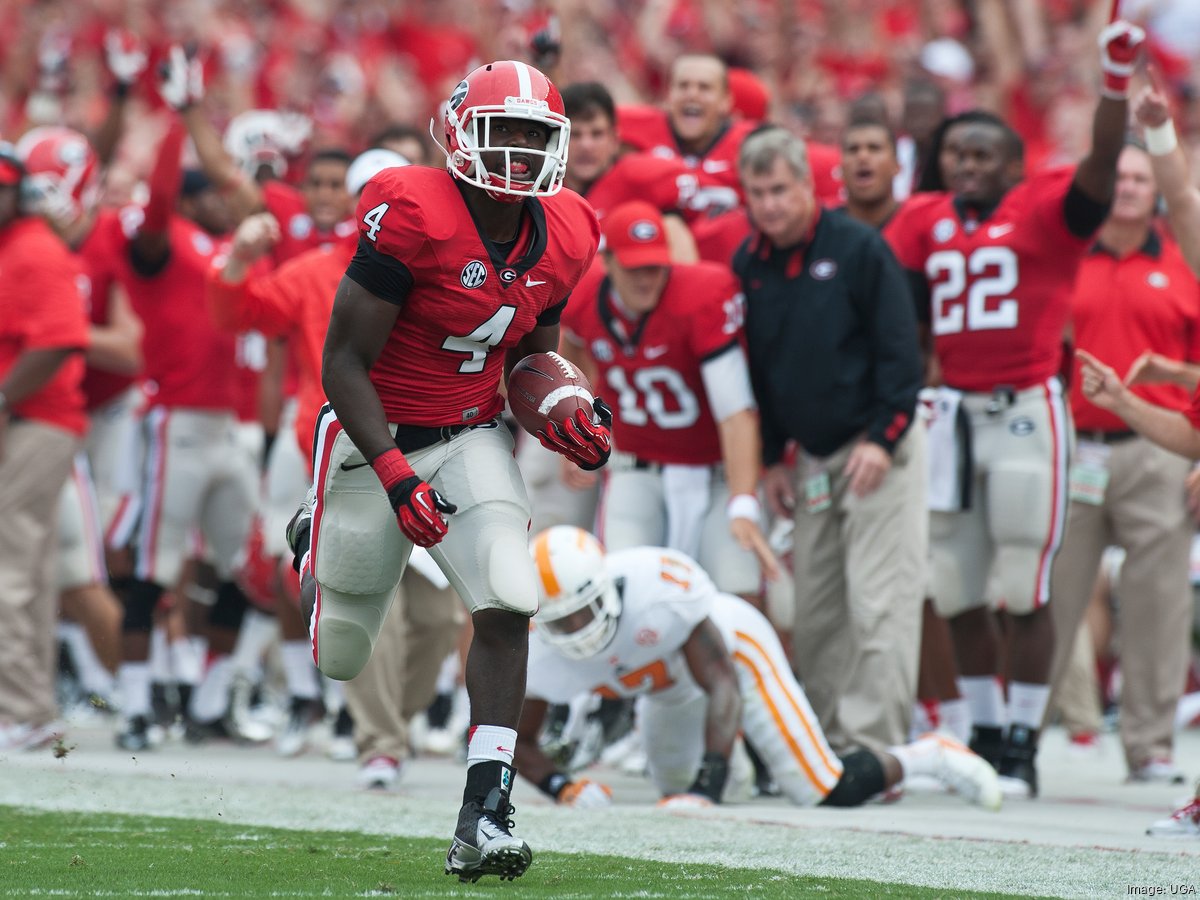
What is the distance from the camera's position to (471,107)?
4414mm

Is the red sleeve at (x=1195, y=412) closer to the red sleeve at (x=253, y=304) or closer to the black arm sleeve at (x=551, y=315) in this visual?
the black arm sleeve at (x=551, y=315)

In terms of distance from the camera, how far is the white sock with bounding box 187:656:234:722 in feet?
27.5

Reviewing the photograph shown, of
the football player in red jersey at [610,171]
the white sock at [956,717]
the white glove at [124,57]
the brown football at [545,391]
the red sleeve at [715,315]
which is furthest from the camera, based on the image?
the white glove at [124,57]

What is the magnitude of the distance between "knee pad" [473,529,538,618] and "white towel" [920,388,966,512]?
278 centimetres

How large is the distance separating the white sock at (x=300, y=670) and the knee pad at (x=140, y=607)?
1.91 feet

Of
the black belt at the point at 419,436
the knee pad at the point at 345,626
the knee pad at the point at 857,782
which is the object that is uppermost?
the black belt at the point at 419,436

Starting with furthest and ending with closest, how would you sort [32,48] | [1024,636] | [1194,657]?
[32,48], [1194,657], [1024,636]

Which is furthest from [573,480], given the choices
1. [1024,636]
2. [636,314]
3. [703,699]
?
[1024,636]

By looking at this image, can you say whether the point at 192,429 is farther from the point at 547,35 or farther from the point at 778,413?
the point at 778,413

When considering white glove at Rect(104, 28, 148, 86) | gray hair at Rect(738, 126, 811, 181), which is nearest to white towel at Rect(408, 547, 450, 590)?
gray hair at Rect(738, 126, 811, 181)

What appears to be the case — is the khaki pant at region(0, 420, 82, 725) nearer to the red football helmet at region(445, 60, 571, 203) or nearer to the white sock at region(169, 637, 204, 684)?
the white sock at region(169, 637, 204, 684)

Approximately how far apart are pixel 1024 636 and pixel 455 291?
3137 millimetres

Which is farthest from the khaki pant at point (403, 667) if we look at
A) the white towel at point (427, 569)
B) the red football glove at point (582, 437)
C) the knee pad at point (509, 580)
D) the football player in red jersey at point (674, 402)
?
the knee pad at point (509, 580)

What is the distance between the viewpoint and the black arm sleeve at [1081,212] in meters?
6.46
